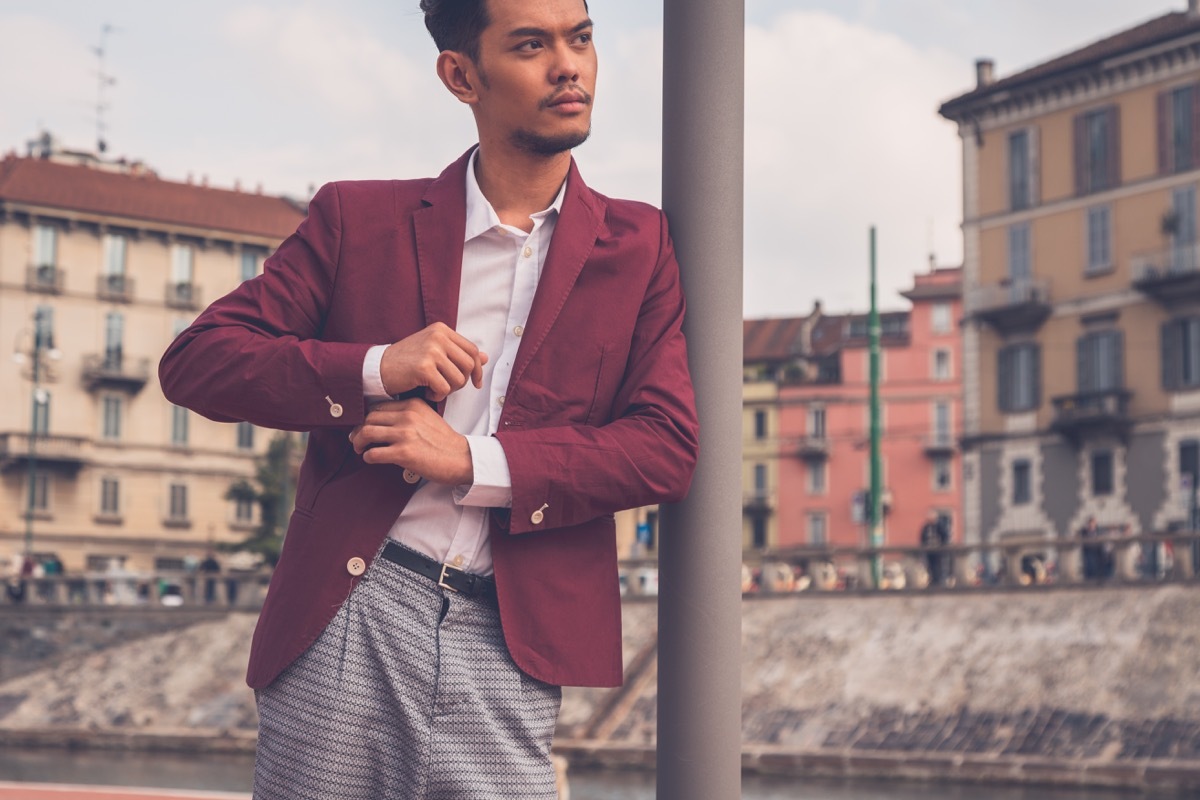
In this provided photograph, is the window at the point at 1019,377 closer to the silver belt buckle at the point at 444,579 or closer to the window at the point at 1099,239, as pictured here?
the window at the point at 1099,239

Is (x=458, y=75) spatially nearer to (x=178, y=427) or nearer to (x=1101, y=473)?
(x=1101, y=473)

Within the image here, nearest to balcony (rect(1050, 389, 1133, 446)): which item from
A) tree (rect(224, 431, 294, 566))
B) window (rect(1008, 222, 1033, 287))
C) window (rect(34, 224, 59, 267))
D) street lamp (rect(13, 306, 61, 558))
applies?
window (rect(1008, 222, 1033, 287))

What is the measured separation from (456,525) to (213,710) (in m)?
37.6

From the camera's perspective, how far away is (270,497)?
5694 centimetres

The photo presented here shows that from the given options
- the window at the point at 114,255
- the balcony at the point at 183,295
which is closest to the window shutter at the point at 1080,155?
the balcony at the point at 183,295

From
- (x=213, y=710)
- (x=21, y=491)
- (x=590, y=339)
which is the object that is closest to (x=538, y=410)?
(x=590, y=339)

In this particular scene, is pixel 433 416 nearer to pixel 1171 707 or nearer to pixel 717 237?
pixel 717 237

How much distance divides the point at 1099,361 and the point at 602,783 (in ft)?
73.1

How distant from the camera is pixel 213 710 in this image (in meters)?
39.2

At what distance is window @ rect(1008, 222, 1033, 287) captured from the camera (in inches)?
1911

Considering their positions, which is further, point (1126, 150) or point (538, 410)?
point (1126, 150)

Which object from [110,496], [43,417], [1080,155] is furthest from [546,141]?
[110,496]

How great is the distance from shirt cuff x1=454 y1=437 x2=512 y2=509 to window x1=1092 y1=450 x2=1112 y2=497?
44.7 meters

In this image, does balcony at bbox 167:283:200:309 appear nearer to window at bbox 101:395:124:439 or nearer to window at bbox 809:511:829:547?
window at bbox 101:395:124:439
